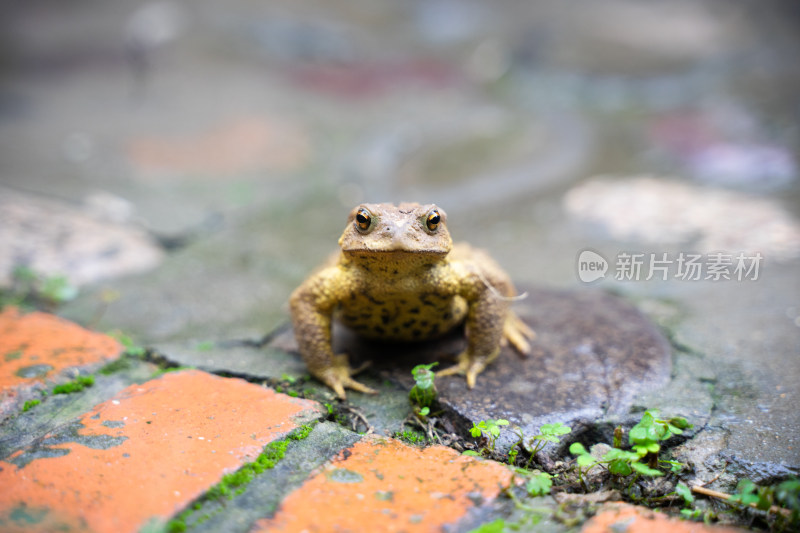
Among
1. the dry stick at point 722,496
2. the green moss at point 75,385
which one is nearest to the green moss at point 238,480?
the green moss at point 75,385

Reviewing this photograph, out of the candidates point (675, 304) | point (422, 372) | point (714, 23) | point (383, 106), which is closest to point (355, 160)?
point (383, 106)

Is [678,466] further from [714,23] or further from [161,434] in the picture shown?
[714,23]

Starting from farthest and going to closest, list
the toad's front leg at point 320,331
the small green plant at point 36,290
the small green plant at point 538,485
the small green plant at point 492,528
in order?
the small green plant at point 36,290 < the toad's front leg at point 320,331 < the small green plant at point 538,485 < the small green plant at point 492,528

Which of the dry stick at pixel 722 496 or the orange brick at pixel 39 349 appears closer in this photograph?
the dry stick at pixel 722 496

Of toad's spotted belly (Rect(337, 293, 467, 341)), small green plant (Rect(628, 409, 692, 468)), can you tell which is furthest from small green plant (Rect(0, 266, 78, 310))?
small green plant (Rect(628, 409, 692, 468))

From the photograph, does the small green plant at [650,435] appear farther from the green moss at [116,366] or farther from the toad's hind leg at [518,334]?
the green moss at [116,366]

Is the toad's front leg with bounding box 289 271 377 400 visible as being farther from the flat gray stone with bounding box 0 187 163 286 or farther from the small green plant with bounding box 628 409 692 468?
the flat gray stone with bounding box 0 187 163 286

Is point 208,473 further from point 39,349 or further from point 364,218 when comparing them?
point 39,349
